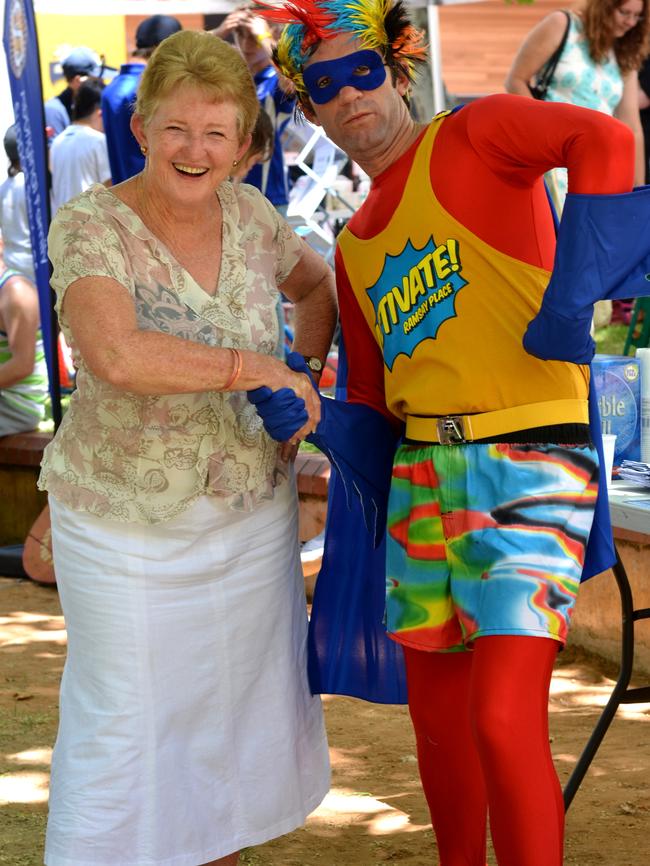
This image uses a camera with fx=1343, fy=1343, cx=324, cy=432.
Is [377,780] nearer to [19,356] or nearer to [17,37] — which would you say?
[19,356]

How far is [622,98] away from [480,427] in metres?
4.10

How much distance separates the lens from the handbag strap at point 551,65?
5852mm

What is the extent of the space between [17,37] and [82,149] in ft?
5.32

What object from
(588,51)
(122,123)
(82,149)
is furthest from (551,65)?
(82,149)

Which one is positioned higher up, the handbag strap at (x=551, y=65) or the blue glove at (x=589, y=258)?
the handbag strap at (x=551, y=65)

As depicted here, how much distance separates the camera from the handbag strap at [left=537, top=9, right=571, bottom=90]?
19.2 feet

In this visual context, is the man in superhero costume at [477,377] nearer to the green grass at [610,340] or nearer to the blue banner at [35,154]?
the blue banner at [35,154]

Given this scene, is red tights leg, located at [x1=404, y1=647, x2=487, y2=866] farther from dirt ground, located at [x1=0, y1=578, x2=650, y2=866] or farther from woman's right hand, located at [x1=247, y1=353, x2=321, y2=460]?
dirt ground, located at [x1=0, y1=578, x2=650, y2=866]

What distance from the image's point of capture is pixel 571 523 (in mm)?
2479

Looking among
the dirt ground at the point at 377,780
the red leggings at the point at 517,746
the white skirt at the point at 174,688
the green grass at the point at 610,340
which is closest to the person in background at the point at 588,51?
the green grass at the point at 610,340

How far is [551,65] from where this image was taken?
19.3ft

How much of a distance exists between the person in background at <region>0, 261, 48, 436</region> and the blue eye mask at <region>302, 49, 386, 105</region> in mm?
4161

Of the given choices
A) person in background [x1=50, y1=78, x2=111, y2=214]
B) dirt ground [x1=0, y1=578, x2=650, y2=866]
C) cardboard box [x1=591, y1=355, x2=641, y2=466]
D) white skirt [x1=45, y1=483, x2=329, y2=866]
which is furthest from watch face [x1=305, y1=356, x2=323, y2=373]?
person in background [x1=50, y1=78, x2=111, y2=214]

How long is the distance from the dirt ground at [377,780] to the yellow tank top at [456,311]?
1.45 meters
